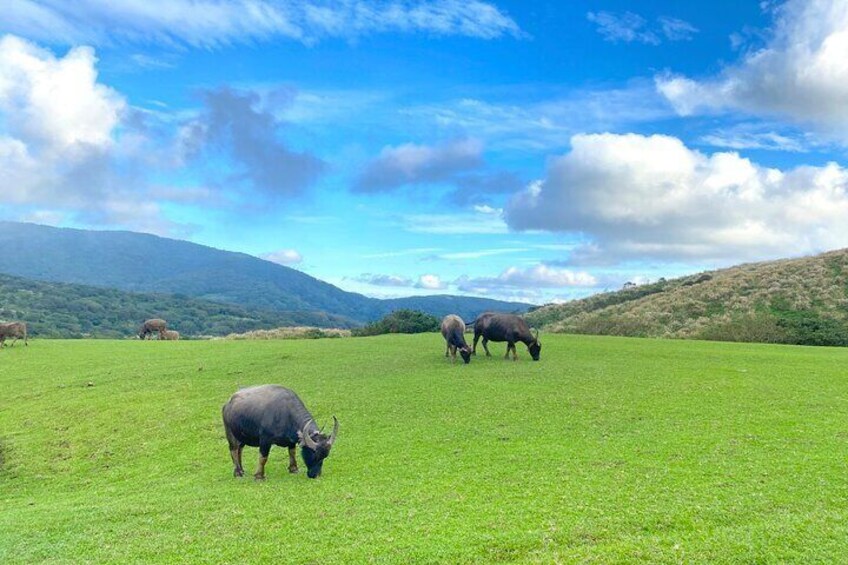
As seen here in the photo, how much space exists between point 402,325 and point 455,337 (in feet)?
85.5

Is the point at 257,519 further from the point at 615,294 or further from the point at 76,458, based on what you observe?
the point at 615,294

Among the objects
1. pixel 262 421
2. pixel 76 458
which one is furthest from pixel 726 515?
pixel 76 458

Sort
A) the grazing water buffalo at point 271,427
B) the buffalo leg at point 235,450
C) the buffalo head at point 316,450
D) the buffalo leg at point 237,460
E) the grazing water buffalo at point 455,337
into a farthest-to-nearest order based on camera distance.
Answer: the grazing water buffalo at point 455,337
the buffalo leg at point 235,450
the buffalo leg at point 237,460
the grazing water buffalo at point 271,427
the buffalo head at point 316,450

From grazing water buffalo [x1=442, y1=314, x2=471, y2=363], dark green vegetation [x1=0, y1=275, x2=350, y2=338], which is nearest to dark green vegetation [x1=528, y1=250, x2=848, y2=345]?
grazing water buffalo [x1=442, y1=314, x2=471, y2=363]

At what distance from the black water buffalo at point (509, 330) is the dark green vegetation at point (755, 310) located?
23.2 m

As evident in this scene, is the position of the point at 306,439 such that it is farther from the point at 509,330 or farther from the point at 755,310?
the point at 755,310

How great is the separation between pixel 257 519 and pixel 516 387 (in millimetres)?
11459

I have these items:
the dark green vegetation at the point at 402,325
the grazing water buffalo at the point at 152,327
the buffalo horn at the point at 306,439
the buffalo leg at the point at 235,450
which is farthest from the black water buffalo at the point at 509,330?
the grazing water buffalo at the point at 152,327

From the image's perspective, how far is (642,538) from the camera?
7.59 metres

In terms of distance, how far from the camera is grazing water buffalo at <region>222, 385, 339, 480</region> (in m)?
11.6

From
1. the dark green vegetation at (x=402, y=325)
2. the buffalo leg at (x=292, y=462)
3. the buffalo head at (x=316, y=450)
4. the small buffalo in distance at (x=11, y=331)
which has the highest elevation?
the dark green vegetation at (x=402, y=325)

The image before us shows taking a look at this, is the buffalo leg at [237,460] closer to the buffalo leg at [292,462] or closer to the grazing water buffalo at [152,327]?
the buffalo leg at [292,462]

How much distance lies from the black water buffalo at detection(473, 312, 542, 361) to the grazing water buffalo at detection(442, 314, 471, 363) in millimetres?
1275

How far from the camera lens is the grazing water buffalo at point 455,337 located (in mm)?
25141
